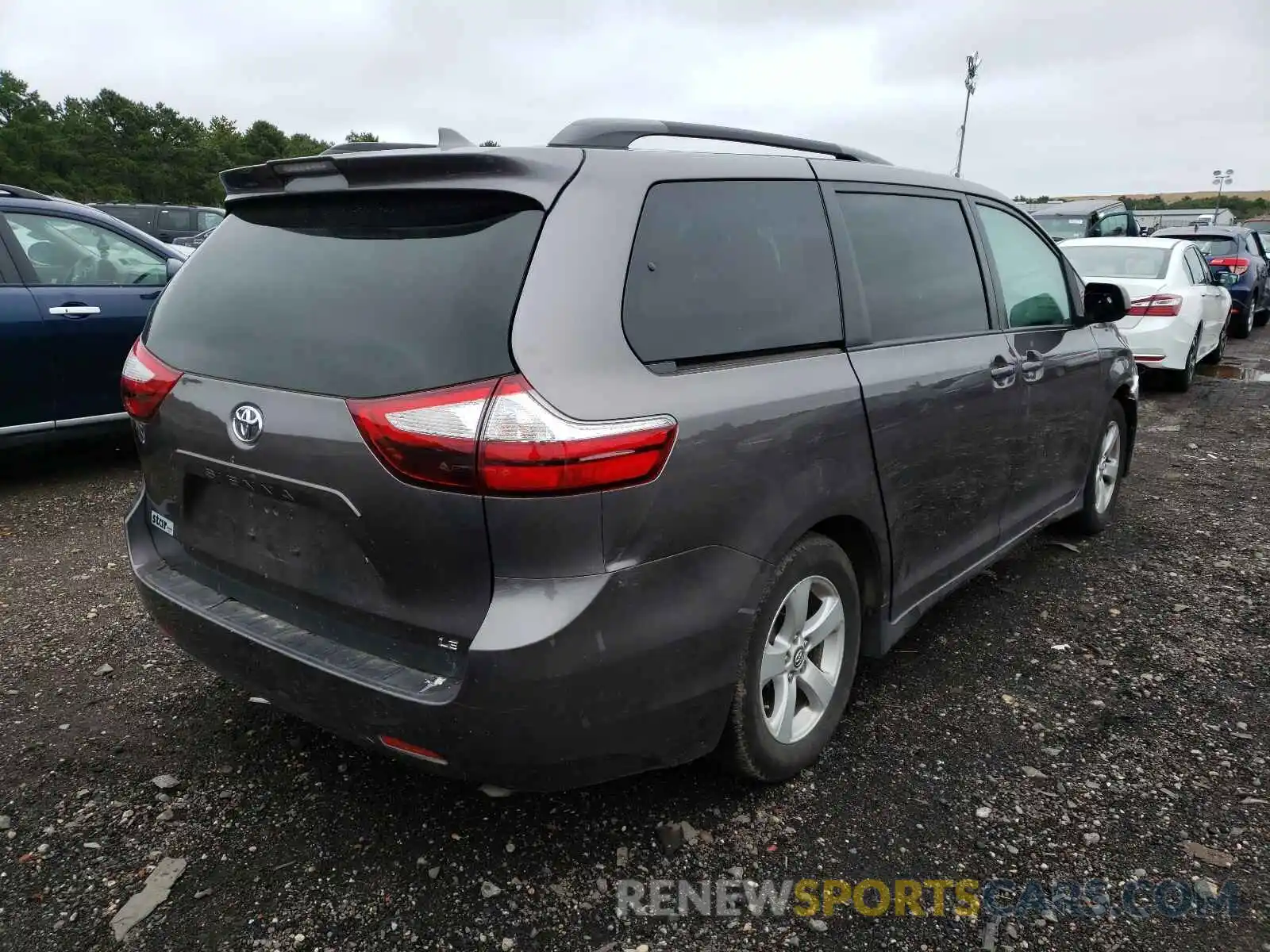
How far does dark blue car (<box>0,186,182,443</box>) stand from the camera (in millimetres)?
5180

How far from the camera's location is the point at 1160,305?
8742mm

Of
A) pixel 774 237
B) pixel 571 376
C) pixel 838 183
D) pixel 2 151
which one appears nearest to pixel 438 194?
pixel 571 376

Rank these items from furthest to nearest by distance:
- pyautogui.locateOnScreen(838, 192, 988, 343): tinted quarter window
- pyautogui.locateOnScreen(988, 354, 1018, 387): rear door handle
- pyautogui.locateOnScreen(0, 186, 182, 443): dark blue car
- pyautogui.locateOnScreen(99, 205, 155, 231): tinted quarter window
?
pyautogui.locateOnScreen(99, 205, 155, 231): tinted quarter window
pyautogui.locateOnScreen(0, 186, 182, 443): dark blue car
pyautogui.locateOnScreen(988, 354, 1018, 387): rear door handle
pyautogui.locateOnScreen(838, 192, 988, 343): tinted quarter window

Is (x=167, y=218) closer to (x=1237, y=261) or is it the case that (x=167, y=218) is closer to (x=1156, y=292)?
(x=1156, y=292)

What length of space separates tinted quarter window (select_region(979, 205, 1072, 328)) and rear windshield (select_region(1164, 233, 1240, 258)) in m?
11.7

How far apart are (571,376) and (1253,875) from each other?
2.16m

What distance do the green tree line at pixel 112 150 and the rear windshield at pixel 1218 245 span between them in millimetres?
56360

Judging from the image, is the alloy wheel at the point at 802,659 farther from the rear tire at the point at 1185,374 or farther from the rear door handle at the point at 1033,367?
the rear tire at the point at 1185,374

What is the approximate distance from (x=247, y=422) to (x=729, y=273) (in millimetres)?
1253

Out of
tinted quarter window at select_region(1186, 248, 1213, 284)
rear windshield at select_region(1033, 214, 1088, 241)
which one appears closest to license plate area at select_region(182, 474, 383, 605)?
tinted quarter window at select_region(1186, 248, 1213, 284)

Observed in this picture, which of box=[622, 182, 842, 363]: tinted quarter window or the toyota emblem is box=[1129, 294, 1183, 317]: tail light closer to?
box=[622, 182, 842, 363]: tinted quarter window

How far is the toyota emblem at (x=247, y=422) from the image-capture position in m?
2.12

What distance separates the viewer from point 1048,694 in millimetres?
3248

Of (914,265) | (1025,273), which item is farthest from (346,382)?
(1025,273)
